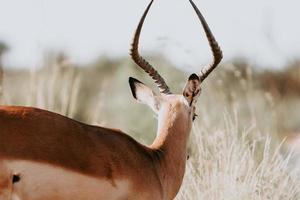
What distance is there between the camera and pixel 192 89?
7.96m

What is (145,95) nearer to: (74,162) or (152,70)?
(152,70)

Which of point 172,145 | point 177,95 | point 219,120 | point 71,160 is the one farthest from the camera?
point 219,120

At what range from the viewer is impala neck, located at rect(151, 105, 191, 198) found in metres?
7.66

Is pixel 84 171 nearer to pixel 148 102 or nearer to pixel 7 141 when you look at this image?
pixel 7 141

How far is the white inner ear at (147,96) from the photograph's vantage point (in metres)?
8.20

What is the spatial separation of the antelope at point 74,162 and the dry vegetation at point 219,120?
4.70 ft

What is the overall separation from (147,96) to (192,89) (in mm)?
525

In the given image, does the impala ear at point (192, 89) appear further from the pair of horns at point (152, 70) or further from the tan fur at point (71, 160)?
the tan fur at point (71, 160)

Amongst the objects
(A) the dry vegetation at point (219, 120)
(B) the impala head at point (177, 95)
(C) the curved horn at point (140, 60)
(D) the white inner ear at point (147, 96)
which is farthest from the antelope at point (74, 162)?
(A) the dry vegetation at point (219, 120)

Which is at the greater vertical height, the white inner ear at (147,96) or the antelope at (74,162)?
the antelope at (74,162)

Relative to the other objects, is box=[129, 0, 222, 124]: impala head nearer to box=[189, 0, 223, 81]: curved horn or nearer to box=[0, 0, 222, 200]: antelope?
box=[189, 0, 223, 81]: curved horn

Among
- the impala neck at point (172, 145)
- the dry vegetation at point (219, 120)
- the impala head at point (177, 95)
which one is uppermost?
the impala head at point (177, 95)

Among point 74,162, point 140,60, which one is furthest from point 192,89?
point 74,162

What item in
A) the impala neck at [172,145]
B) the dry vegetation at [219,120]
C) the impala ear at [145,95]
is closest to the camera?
the impala neck at [172,145]
